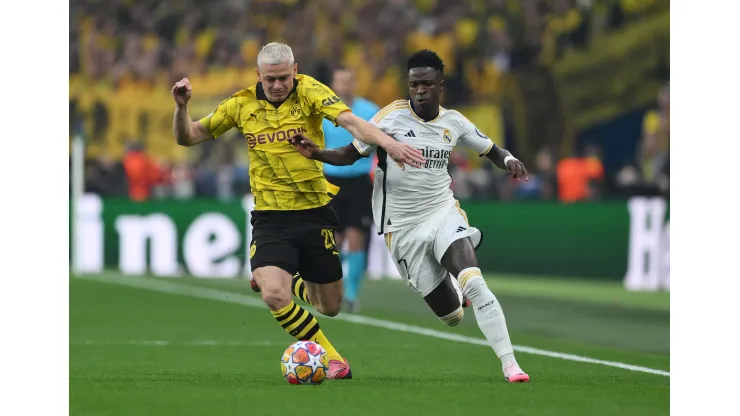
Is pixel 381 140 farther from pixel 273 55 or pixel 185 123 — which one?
pixel 185 123

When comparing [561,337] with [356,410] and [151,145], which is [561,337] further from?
[151,145]

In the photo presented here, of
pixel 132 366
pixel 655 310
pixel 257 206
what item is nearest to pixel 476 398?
pixel 257 206

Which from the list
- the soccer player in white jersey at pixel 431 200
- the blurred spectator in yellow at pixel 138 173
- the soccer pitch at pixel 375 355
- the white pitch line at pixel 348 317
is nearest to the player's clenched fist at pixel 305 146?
the soccer player in white jersey at pixel 431 200

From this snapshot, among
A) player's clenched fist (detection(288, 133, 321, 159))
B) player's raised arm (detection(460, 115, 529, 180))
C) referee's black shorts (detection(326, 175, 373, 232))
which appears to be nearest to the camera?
player's clenched fist (detection(288, 133, 321, 159))

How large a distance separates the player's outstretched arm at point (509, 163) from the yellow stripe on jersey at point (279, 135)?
114 cm

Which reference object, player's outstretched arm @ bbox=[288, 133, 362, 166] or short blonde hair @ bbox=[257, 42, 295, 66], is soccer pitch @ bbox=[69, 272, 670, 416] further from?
short blonde hair @ bbox=[257, 42, 295, 66]

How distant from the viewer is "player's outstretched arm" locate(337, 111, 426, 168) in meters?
7.62

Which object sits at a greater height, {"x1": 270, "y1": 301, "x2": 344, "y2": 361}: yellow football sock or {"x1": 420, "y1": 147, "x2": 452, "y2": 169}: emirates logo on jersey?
{"x1": 420, "y1": 147, "x2": 452, "y2": 169}: emirates logo on jersey

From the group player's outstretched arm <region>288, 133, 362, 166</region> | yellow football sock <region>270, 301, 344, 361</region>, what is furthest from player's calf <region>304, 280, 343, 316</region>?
player's outstretched arm <region>288, 133, 362, 166</region>

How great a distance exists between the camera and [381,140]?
7770mm

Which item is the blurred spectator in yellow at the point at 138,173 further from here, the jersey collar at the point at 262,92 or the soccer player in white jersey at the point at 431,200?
the jersey collar at the point at 262,92

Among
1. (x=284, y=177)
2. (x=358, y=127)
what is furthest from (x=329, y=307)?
(x=358, y=127)

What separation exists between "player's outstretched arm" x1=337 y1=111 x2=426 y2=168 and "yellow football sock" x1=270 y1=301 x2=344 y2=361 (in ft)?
3.70

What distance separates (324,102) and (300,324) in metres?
1.37
